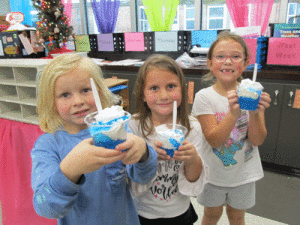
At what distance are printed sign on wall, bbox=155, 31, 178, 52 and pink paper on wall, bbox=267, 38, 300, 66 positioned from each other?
141 centimetres

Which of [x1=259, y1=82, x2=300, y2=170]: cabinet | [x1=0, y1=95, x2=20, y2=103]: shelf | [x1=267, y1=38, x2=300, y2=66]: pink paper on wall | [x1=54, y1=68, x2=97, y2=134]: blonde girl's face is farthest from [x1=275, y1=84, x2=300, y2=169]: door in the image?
[x1=0, y1=95, x2=20, y2=103]: shelf

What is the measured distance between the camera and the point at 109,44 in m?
4.11

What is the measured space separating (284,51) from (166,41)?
66.9 inches

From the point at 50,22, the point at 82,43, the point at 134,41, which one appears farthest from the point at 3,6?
the point at 134,41

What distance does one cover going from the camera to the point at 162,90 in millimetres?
1076

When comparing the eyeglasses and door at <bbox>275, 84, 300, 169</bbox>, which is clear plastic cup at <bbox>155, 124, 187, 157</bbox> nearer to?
the eyeglasses

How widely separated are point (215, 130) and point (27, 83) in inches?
58.0

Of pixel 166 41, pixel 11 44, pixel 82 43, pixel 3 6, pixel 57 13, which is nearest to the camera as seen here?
pixel 11 44

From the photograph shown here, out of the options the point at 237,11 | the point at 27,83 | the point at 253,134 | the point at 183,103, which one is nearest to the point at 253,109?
the point at 253,134

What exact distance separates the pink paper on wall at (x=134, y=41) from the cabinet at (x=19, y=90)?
217 centimetres

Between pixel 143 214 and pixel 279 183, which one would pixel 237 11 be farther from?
pixel 143 214

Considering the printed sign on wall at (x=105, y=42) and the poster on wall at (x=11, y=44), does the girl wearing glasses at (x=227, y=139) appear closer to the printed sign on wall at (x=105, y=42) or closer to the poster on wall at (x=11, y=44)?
the poster on wall at (x=11, y=44)

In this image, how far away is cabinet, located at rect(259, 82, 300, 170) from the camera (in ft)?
8.21

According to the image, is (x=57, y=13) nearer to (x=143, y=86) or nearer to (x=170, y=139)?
(x=143, y=86)
